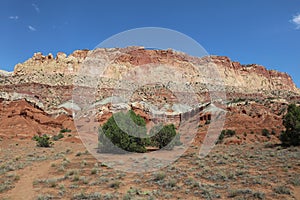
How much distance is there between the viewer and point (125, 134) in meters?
18.3

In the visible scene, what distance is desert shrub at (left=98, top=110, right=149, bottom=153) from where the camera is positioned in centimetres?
1816

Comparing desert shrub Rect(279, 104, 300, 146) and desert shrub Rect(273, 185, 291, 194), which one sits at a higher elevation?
desert shrub Rect(279, 104, 300, 146)

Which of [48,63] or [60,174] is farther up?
[48,63]

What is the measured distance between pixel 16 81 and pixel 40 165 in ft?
197

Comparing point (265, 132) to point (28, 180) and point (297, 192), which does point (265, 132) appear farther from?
point (28, 180)

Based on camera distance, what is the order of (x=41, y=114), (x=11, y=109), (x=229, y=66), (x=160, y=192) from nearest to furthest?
(x=160, y=192) < (x=11, y=109) < (x=41, y=114) < (x=229, y=66)

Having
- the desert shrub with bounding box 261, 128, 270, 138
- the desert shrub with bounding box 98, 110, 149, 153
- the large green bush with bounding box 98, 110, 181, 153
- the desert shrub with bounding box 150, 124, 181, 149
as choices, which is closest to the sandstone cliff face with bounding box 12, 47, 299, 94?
the desert shrub with bounding box 261, 128, 270, 138

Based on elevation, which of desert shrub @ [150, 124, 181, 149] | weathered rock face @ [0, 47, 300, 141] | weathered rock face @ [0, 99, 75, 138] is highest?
weathered rock face @ [0, 47, 300, 141]

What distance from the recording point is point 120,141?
18.6 metres

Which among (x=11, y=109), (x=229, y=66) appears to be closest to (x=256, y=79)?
(x=229, y=66)

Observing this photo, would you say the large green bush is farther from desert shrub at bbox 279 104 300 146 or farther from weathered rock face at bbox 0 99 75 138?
weathered rock face at bbox 0 99 75 138

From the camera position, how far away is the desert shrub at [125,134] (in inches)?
715

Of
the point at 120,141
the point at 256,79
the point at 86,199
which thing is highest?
the point at 256,79

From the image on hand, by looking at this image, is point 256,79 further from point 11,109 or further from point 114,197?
point 114,197
